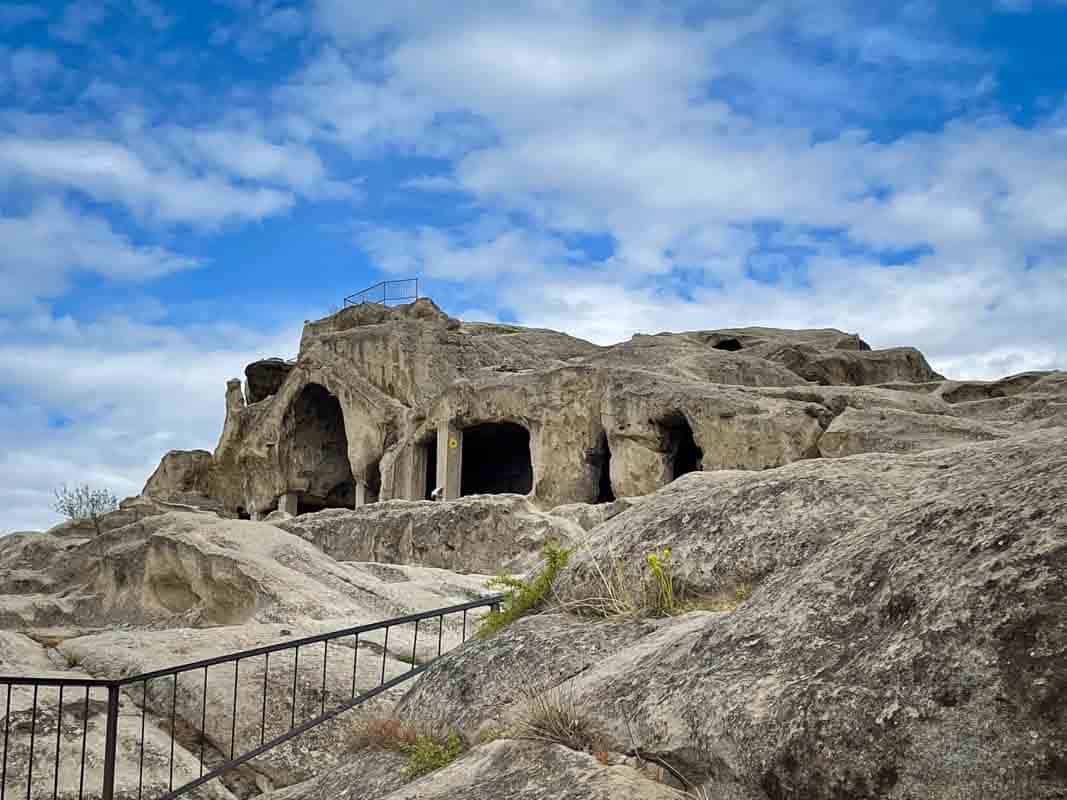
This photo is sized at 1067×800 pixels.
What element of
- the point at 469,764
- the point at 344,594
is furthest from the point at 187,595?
the point at 469,764

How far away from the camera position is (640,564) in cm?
581

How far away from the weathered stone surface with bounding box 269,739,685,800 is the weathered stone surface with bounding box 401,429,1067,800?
0.15m

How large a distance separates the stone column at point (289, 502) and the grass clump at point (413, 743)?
40.3m

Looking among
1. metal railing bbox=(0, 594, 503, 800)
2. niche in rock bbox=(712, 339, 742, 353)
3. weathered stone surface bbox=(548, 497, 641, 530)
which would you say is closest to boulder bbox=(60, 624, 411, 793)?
metal railing bbox=(0, 594, 503, 800)

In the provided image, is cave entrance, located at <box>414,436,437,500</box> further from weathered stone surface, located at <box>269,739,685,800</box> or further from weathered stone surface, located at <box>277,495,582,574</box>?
weathered stone surface, located at <box>269,739,685,800</box>

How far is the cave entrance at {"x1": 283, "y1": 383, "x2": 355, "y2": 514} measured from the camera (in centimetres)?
4522

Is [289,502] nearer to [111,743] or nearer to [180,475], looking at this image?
[180,475]

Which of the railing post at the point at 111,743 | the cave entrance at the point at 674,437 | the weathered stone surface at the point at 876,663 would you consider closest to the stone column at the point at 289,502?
the cave entrance at the point at 674,437

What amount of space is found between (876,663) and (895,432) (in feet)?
66.3

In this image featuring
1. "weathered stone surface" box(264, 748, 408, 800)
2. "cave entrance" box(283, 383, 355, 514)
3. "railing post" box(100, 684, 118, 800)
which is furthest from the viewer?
"cave entrance" box(283, 383, 355, 514)

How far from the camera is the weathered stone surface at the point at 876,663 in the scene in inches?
124

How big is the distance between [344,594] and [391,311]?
32879 mm

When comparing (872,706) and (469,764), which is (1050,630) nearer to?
(872,706)

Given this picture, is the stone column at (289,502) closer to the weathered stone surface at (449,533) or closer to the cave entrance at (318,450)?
the cave entrance at (318,450)
